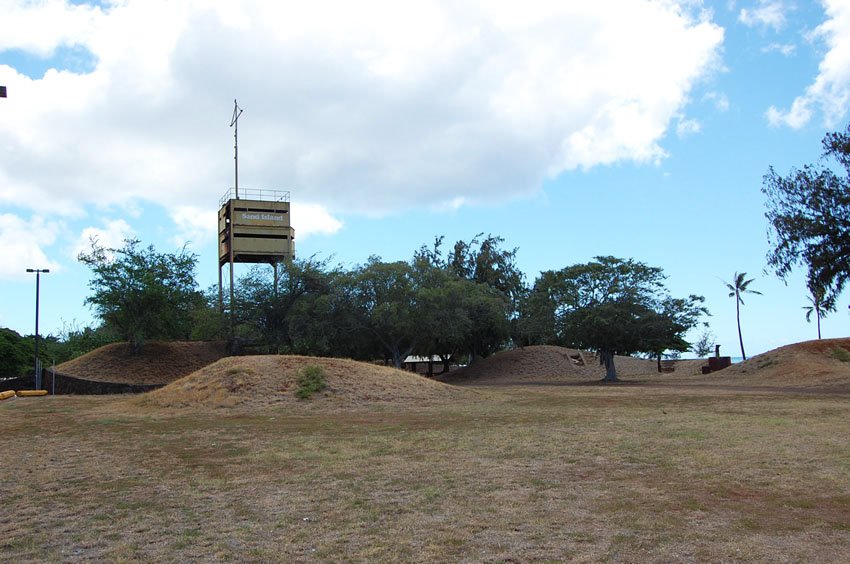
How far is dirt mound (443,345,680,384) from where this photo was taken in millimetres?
52297

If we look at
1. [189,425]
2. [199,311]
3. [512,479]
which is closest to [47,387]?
[199,311]

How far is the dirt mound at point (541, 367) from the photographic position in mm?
52297

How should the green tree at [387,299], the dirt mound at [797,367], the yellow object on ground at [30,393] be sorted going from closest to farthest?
the yellow object on ground at [30,393]
the dirt mound at [797,367]
the green tree at [387,299]

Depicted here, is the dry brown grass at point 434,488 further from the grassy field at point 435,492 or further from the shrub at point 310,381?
the shrub at point 310,381

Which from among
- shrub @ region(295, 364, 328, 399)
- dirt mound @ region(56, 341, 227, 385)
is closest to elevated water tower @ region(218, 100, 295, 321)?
dirt mound @ region(56, 341, 227, 385)

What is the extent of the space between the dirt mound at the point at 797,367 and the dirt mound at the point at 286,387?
20312mm

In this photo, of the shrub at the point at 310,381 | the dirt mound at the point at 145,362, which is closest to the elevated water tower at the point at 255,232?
the dirt mound at the point at 145,362

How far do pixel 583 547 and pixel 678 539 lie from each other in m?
0.90

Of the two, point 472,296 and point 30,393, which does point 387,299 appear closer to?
point 472,296

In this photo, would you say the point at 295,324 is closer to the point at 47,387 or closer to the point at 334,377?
the point at 47,387

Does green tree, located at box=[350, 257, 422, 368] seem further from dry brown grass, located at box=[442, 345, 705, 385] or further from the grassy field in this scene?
the grassy field

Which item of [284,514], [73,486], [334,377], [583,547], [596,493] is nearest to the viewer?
A: [583,547]

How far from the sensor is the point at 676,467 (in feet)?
32.2

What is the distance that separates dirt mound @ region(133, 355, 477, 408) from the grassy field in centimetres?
607
